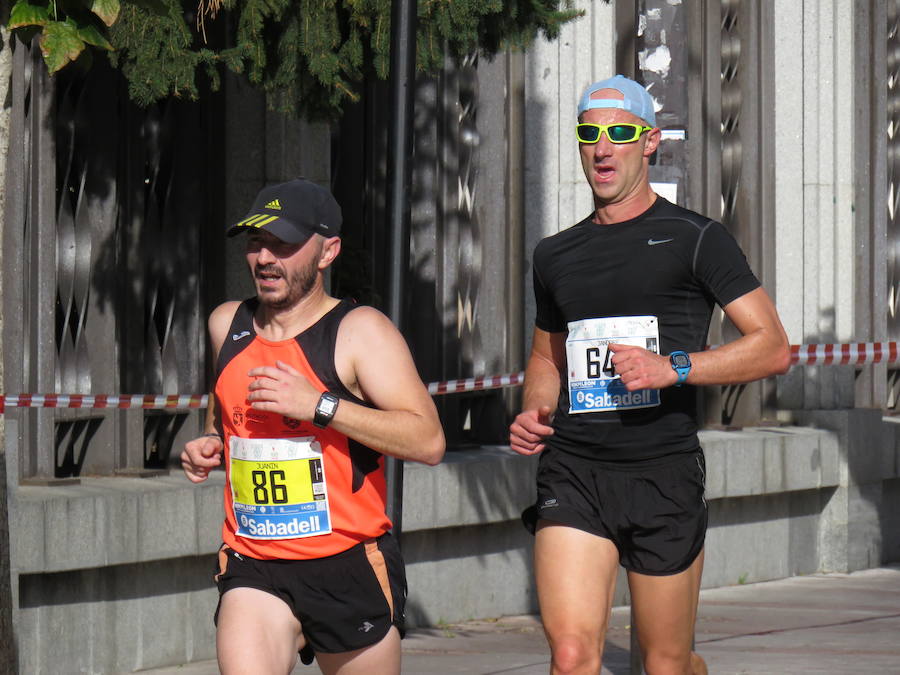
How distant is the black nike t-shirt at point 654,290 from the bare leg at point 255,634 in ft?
4.29

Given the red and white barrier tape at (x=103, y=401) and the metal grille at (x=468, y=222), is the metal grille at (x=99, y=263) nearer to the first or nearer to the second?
the red and white barrier tape at (x=103, y=401)

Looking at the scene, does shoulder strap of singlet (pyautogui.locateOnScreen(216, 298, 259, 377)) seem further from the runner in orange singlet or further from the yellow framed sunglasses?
the yellow framed sunglasses

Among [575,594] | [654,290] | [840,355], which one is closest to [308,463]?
[575,594]

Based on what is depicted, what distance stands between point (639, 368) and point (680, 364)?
231 millimetres

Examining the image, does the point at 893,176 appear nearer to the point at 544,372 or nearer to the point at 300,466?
the point at 544,372

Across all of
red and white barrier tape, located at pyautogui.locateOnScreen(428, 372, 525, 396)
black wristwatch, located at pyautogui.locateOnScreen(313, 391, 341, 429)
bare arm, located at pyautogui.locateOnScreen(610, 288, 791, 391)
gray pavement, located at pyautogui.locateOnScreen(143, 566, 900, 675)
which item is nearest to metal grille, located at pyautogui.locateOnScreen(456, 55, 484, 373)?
red and white barrier tape, located at pyautogui.locateOnScreen(428, 372, 525, 396)

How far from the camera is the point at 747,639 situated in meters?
10.1

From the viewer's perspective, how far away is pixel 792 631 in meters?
10.4

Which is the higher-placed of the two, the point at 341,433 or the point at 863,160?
the point at 863,160

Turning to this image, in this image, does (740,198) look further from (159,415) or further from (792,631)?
(159,415)

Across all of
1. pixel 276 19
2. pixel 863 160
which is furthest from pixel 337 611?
pixel 863 160

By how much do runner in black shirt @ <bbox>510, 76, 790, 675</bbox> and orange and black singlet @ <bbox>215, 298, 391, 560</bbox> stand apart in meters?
0.89

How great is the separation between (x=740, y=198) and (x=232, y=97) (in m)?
4.63

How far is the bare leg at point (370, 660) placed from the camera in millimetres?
5109
